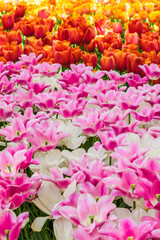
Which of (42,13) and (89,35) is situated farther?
(42,13)

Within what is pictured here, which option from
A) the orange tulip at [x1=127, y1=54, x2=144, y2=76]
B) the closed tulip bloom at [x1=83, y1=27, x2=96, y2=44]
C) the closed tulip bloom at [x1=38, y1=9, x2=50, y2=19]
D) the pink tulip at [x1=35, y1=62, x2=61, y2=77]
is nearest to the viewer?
the pink tulip at [x1=35, y1=62, x2=61, y2=77]

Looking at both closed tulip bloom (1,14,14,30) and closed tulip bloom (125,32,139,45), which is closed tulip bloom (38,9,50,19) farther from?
closed tulip bloom (125,32,139,45)

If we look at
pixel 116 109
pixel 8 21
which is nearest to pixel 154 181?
pixel 116 109

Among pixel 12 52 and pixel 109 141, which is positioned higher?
pixel 109 141

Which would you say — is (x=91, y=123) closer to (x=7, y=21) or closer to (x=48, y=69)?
(x=48, y=69)

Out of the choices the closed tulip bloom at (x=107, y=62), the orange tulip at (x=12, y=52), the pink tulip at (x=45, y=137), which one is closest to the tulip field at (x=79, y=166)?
the pink tulip at (x=45, y=137)

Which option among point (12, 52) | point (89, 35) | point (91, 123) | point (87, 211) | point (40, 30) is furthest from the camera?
point (40, 30)

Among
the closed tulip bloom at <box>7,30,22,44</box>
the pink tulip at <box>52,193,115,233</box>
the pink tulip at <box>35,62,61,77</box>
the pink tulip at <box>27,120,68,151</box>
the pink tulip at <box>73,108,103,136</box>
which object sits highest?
the pink tulip at <box>52,193,115,233</box>

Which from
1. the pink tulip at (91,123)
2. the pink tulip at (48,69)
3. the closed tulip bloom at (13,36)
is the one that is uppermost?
the pink tulip at (91,123)

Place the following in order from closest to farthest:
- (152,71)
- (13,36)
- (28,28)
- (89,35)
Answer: (152,71), (89,35), (13,36), (28,28)

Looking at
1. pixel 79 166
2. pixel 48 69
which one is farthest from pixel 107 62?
pixel 79 166

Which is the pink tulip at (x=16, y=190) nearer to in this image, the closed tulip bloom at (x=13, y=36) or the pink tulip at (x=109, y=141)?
the pink tulip at (x=109, y=141)

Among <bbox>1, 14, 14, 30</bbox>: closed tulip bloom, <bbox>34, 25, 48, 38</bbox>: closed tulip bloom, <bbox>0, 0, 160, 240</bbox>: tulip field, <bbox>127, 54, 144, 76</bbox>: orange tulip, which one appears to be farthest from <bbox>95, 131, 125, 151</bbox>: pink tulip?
<bbox>1, 14, 14, 30</bbox>: closed tulip bloom

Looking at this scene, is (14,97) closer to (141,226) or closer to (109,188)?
(109,188)
